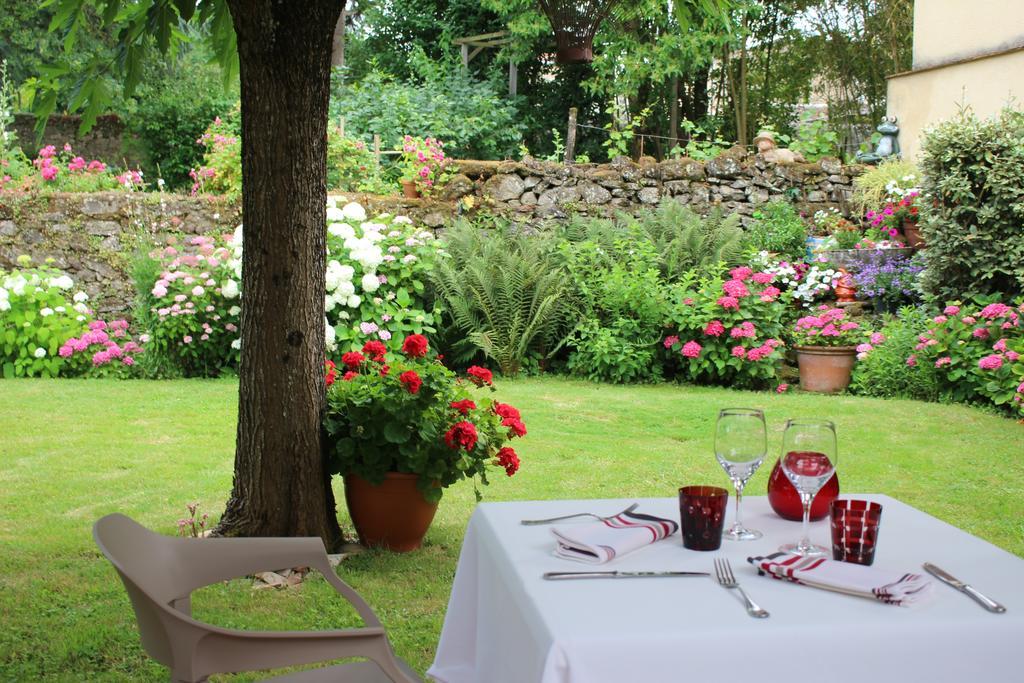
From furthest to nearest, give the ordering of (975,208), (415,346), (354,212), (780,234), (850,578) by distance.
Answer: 1. (780,234)
2. (354,212)
3. (975,208)
4. (415,346)
5. (850,578)

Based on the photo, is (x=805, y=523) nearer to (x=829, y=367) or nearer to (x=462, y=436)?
(x=462, y=436)

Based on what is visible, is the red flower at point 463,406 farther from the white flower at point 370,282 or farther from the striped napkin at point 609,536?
the white flower at point 370,282

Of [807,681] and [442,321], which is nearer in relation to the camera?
[807,681]

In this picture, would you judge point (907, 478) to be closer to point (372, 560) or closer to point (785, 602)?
point (372, 560)

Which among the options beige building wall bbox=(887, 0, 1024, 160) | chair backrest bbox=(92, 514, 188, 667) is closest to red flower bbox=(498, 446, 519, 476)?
chair backrest bbox=(92, 514, 188, 667)

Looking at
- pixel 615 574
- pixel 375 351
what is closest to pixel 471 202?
pixel 375 351

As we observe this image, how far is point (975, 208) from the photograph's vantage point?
7859 mm

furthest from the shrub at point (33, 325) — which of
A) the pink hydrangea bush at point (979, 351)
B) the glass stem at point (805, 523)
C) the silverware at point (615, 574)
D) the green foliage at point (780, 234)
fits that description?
the glass stem at point (805, 523)

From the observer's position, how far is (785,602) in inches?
63.8

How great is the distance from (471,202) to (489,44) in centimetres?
768

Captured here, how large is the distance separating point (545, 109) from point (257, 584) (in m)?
14.1

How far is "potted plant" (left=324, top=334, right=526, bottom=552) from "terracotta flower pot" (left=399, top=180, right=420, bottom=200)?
5.92 metres

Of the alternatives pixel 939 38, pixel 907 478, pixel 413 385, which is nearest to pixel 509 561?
pixel 413 385

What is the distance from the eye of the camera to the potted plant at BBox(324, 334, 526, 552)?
391 centimetres
